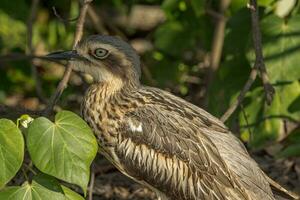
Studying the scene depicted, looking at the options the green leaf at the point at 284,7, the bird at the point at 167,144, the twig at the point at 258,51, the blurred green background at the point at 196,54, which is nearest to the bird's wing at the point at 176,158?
the bird at the point at 167,144

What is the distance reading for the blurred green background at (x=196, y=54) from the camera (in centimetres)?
674

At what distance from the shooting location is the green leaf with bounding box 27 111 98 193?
15.8ft

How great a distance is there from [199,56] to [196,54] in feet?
0.45

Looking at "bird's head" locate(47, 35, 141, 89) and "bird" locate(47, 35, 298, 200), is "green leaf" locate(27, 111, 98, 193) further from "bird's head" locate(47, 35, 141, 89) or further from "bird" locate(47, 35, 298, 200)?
"bird's head" locate(47, 35, 141, 89)

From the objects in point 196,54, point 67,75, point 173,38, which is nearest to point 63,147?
point 67,75

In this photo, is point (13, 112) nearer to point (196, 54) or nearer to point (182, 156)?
point (182, 156)

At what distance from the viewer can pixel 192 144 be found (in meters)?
5.73

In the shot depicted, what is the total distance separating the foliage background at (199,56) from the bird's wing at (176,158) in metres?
0.67

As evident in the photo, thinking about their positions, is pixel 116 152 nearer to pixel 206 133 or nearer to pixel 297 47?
pixel 206 133

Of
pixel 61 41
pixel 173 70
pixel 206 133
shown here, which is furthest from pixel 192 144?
pixel 61 41

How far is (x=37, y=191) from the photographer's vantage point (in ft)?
16.2

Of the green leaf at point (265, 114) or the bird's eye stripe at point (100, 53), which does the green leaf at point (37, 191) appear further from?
the green leaf at point (265, 114)

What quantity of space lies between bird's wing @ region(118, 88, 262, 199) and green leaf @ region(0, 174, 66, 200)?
0.83 m

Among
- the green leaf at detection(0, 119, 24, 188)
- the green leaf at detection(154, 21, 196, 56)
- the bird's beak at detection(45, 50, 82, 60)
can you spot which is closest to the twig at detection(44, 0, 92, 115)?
the bird's beak at detection(45, 50, 82, 60)
